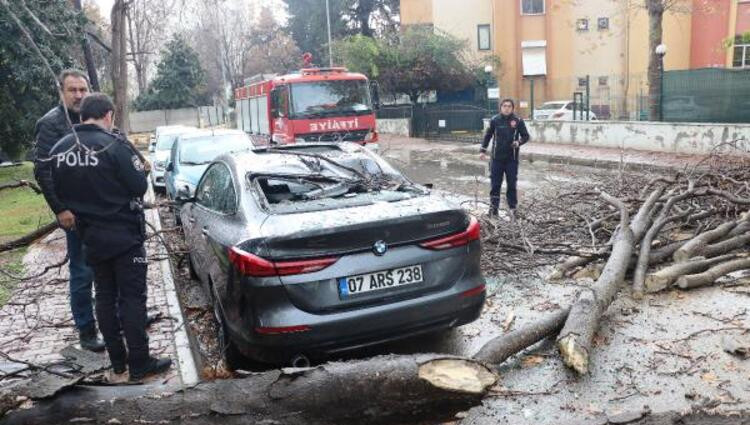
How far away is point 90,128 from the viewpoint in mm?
4016

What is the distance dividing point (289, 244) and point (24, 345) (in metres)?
2.78

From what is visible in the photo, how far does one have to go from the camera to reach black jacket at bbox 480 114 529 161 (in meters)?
9.36

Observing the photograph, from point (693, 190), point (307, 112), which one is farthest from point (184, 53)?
point (693, 190)

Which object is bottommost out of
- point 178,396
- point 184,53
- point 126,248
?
point 178,396

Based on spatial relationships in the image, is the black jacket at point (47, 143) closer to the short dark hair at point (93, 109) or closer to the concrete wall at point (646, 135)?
the short dark hair at point (93, 109)

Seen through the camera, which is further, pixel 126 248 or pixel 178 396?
pixel 126 248

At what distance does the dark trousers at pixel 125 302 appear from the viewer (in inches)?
161

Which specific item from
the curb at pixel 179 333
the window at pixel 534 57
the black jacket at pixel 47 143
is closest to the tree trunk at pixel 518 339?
the curb at pixel 179 333

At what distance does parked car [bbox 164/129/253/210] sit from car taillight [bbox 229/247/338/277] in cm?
722

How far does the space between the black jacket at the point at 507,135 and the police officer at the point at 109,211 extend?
630 cm

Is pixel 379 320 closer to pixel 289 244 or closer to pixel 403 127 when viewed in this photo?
pixel 289 244

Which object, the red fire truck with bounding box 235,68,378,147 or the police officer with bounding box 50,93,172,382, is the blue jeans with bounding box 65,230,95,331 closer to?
the police officer with bounding box 50,93,172,382

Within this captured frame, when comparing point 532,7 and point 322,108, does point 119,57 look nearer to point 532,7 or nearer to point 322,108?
point 322,108

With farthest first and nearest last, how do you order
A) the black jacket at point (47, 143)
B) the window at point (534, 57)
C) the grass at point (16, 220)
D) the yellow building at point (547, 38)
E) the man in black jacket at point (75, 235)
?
1. the window at point (534, 57)
2. the yellow building at point (547, 38)
3. the grass at point (16, 220)
4. the man in black jacket at point (75, 235)
5. the black jacket at point (47, 143)
